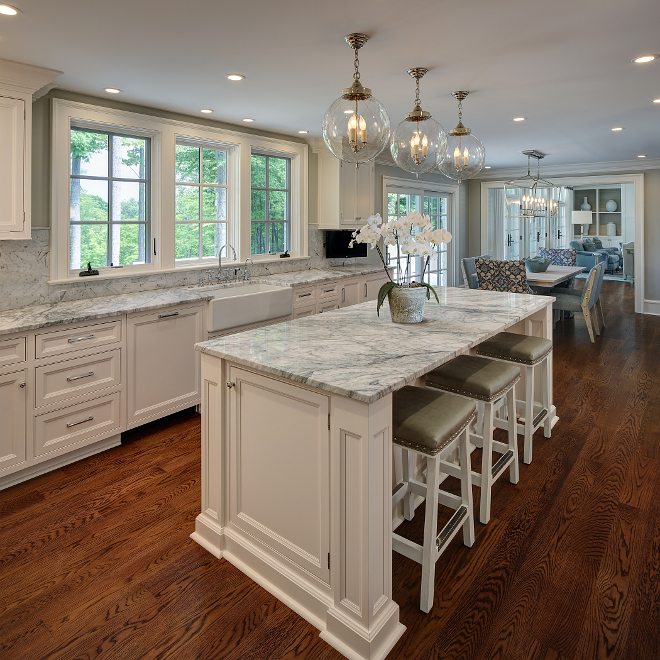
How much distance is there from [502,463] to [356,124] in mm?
1823

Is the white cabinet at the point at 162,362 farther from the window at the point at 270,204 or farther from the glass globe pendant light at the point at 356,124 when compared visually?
the glass globe pendant light at the point at 356,124

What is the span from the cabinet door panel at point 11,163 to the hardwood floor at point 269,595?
151 cm

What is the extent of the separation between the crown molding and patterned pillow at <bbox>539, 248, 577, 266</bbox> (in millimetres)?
1244

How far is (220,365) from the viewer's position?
80.3 inches

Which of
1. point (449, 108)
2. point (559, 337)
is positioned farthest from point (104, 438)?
point (559, 337)

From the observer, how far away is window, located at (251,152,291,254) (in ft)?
16.4

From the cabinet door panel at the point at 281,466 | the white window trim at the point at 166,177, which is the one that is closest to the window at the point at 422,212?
the white window trim at the point at 166,177

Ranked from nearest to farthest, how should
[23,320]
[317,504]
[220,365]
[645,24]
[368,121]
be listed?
[317,504]
[220,365]
[368,121]
[645,24]
[23,320]

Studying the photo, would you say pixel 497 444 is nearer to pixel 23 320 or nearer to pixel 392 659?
pixel 392 659

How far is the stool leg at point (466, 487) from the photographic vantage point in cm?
208

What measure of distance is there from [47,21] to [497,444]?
10.2 ft

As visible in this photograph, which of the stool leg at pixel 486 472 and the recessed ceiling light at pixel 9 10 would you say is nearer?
the recessed ceiling light at pixel 9 10

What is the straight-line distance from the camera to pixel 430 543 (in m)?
1.83

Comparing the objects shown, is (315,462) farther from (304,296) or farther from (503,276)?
(503,276)
